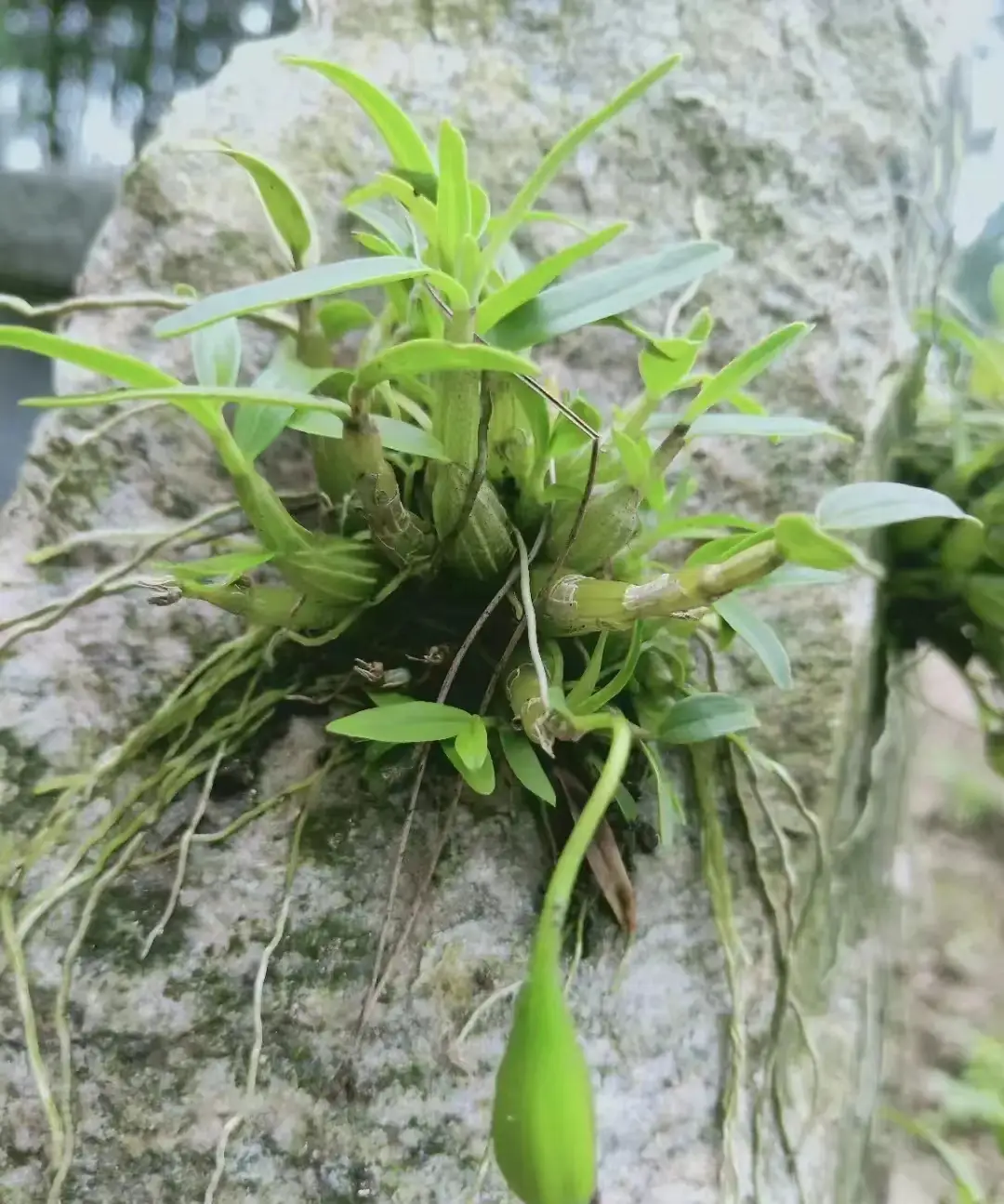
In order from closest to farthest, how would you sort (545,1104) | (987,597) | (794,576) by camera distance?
1. (545,1104)
2. (794,576)
3. (987,597)

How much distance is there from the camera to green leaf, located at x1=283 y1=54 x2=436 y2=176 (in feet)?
1.45

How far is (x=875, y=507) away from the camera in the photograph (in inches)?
15.5

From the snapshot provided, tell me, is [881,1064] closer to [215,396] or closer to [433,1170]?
[433,1170]

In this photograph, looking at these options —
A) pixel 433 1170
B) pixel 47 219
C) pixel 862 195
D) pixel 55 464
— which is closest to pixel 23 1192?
pixel 433 1170

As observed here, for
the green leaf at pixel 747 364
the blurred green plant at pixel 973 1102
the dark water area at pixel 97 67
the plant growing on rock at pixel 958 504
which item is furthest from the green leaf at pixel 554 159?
the blurred green plant at pixel 973 1102

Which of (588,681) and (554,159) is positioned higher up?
(554,159)

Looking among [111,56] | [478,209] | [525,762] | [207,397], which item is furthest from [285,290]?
[111,56]

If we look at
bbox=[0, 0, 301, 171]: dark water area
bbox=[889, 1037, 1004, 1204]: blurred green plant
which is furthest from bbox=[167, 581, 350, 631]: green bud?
bbox=[889, 1037, 1004, 1204]: blurred green plant

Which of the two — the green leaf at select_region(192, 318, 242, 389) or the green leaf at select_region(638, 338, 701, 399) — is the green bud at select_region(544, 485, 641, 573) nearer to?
the green leaf at select_region(638, 338, 701, 399)

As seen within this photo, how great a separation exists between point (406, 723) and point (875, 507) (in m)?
0.24

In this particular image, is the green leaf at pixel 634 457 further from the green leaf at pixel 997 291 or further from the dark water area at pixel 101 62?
the dark water area at pixel 101 62

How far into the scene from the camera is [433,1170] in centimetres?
48

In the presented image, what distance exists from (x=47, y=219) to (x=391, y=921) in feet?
3.32

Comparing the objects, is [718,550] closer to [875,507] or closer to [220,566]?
[875,507]
